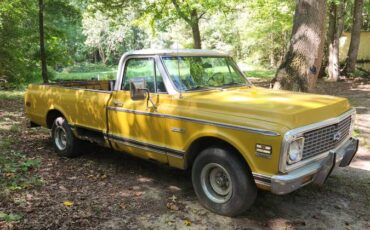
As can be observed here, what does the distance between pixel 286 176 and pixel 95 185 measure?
3072 mm

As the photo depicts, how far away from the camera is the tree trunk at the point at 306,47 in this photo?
8578mm

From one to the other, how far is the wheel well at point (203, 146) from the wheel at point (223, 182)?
64 millimetres

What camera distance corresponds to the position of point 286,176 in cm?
409

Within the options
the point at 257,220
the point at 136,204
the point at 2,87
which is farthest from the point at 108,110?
the point at 2,87

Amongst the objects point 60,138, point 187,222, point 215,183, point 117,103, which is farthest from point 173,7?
point 187,222

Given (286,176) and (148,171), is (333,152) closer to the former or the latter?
(286,176)

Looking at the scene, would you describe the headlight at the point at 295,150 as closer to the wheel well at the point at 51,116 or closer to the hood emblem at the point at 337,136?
the hood emblem at the point at 337,136

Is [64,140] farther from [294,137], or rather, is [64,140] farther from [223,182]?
[294,137]

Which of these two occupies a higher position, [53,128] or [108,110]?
[108,110]

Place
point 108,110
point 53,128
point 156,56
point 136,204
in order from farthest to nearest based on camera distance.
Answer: point 53,128, point 108,110, point 156,56, point 136,204

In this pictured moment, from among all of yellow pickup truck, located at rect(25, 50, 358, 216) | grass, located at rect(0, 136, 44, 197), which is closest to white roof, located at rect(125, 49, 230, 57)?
yellow pickup truck, located at rect(25, 50, 358, 216)

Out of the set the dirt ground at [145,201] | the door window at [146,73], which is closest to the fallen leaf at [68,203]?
the dirt ground at [145,201]

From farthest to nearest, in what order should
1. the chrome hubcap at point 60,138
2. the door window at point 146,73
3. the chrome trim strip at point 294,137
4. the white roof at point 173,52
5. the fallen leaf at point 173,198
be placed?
1. the chrome hubcap at point 60,138
2. the white roof at point 173,52
3. the door window at point 146,73
4. the fallen leaf at point 173,198
5. the chrome trim strip at point 294,137

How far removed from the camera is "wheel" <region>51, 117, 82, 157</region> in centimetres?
712
